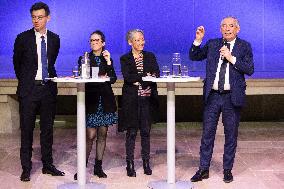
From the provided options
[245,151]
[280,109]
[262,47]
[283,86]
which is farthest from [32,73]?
[262,47]

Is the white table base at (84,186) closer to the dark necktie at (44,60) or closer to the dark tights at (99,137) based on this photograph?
the dark tights at (99,137)

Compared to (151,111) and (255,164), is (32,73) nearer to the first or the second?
(151,111)

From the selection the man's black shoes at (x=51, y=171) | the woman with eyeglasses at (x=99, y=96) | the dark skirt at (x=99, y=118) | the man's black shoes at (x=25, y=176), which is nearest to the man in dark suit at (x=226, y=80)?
the woman with eyeglasses at (x=99, y=96)

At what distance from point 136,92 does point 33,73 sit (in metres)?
1.02

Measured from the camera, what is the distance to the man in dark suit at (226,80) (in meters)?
4.69

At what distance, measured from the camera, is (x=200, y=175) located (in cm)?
496

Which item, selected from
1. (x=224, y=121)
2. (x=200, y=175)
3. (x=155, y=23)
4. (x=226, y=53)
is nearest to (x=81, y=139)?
(x=200, y=175)

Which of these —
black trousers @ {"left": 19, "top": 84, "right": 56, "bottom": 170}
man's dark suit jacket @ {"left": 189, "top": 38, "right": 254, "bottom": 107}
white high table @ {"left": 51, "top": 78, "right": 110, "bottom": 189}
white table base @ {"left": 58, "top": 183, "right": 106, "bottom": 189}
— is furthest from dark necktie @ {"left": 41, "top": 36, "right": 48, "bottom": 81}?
man's dark suit jacket @ {"left": 189, "top": 38, "right": 254, "bottom": 107}

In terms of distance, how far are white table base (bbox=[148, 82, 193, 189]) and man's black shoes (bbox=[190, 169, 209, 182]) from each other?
155 millimetres

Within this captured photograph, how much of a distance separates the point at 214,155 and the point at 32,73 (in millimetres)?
2517

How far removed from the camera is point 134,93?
5.01 m

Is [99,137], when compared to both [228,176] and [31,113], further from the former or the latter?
[228,176]

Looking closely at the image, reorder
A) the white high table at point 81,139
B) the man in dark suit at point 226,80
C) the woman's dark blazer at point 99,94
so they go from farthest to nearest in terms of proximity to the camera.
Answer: the woman's dark blazer at point 99,94 < the man in dark suit at point 226,80 < the white high table at point 81,139

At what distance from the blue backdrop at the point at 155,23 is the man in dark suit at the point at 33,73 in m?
5.00
